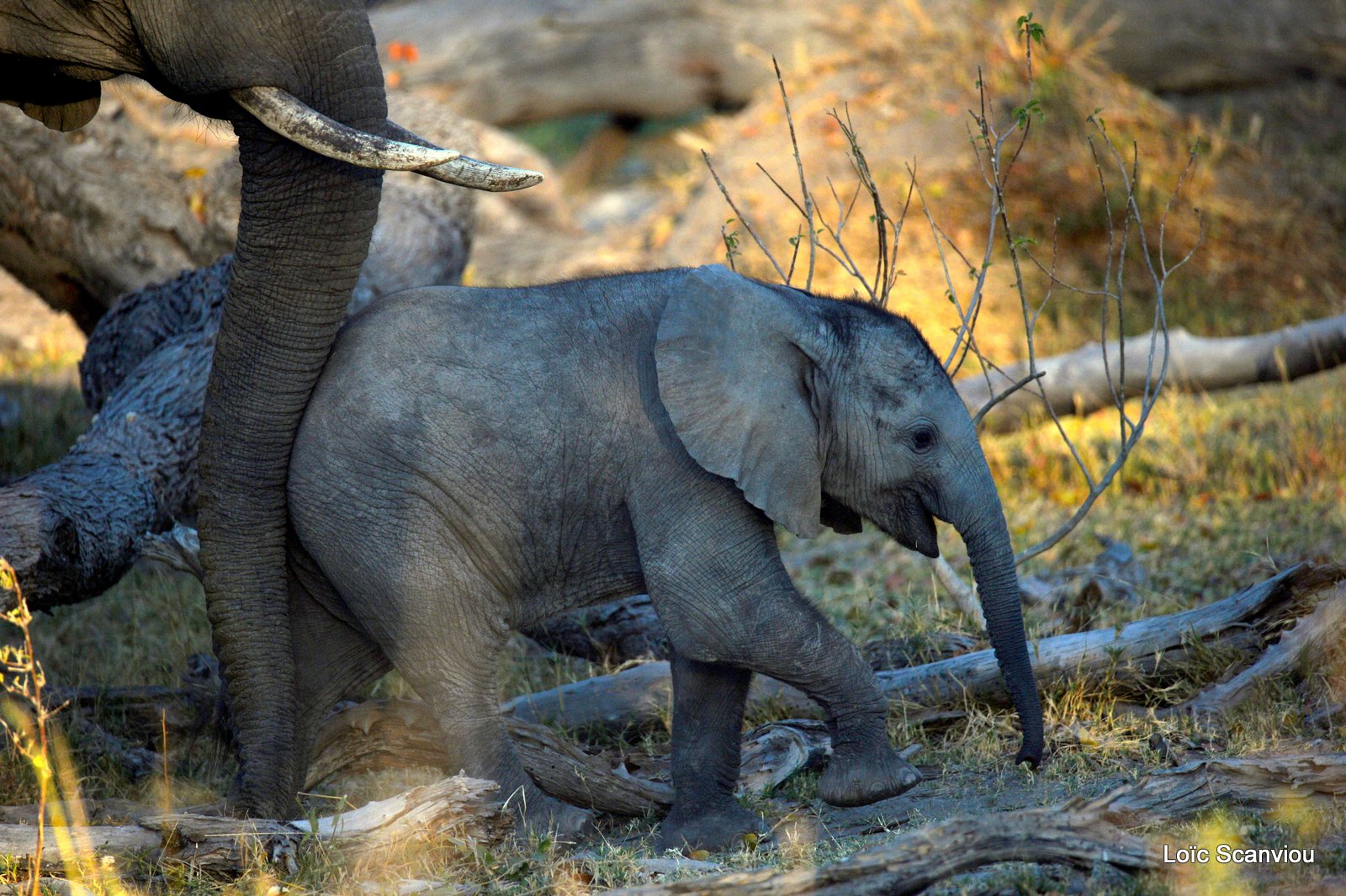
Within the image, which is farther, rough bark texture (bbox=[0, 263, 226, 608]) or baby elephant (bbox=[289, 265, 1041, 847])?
rough bark texture (bbox=[0, 263, 226, 608])

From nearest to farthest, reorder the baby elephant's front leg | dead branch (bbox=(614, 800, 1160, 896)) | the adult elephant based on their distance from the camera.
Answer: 1. dead branch (bbox=(614, 800, 1160, 896))
2. the adult elephant
3. the baby elephant's front leg

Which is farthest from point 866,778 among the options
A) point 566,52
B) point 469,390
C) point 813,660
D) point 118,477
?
point 566,52

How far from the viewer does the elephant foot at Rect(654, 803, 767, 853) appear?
5.00 metres

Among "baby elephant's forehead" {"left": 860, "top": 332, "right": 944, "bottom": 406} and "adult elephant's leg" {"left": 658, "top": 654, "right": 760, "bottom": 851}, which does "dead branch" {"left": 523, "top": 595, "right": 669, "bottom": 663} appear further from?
"baby elephant's forehead" {"left": 860, "top": 332, "right": 944, "bottom": 406}

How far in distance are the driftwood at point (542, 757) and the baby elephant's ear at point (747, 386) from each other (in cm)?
120

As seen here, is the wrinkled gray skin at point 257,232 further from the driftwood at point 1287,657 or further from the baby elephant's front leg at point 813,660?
the driftwood at point 1287,657

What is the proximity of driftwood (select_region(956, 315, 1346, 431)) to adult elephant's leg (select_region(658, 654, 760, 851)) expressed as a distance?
465cm

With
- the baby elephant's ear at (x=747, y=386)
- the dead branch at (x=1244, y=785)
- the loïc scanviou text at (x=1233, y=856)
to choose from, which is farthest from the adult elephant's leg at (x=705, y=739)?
the loïc scanviou text at (x=1233, y=856)

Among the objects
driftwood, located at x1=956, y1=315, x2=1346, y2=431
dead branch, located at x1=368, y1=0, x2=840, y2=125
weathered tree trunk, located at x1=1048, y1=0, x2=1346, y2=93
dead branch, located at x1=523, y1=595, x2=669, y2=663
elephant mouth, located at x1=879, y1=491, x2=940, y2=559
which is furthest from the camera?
dead branch, located at x1=368, y1=0, x2=840, y2=125

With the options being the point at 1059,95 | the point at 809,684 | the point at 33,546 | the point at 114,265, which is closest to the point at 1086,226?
the point at 1059,95

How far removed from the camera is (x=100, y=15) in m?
4.68

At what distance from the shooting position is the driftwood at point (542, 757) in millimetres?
5445

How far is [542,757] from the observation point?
17.9 ft

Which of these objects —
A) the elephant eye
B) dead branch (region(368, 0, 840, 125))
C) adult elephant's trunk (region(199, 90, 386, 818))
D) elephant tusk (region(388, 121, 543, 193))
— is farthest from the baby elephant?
dead branch (region(368, 0, 840, 125))
